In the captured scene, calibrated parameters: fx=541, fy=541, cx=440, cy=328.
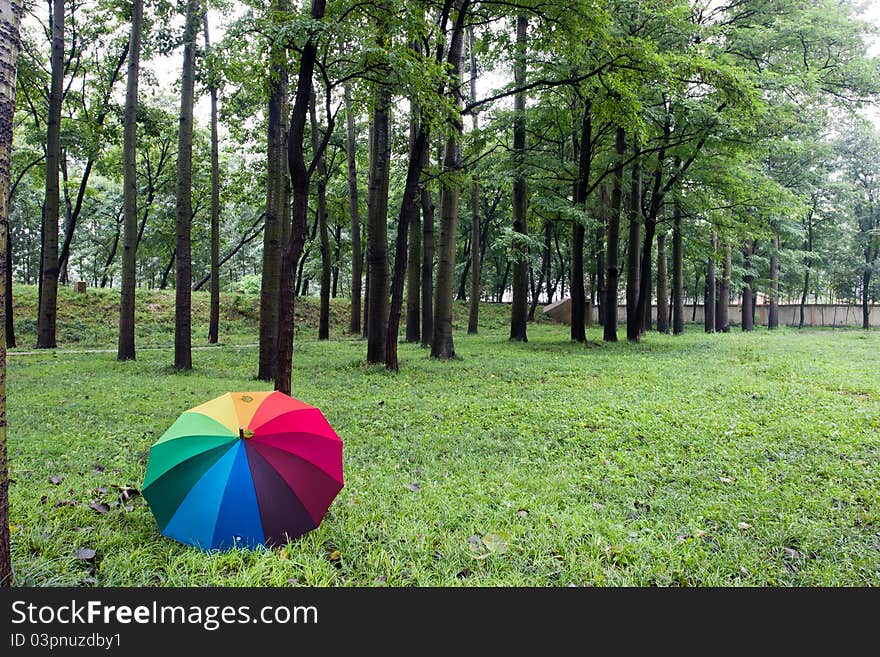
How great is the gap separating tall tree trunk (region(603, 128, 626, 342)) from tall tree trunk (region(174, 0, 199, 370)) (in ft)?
33.8

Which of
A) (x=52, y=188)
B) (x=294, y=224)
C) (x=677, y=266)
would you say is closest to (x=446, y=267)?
(x=294, y=224)

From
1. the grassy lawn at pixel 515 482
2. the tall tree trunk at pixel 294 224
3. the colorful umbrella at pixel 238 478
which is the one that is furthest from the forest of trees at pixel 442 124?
the colorful umbrella at pixel 238 478

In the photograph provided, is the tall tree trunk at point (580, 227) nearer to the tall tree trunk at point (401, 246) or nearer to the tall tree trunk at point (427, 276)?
the tall tree trunk at point (427, 276)

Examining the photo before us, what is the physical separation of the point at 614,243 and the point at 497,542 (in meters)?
13.4

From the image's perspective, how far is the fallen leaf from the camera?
3111 mm

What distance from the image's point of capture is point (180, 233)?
10430 mm

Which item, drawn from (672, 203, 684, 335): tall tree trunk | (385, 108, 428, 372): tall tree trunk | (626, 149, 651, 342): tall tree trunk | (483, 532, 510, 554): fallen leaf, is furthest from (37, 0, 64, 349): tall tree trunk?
(672, 203, 684, 335): tall tree trunk

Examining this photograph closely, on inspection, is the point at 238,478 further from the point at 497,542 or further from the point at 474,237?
the point at 474,237

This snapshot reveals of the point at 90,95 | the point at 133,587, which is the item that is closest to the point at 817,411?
the point at 133,587

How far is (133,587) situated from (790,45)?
1804cm

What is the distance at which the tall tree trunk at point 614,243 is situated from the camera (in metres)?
15.1

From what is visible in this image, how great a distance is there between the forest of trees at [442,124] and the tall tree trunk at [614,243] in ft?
0.23

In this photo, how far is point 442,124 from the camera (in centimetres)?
846

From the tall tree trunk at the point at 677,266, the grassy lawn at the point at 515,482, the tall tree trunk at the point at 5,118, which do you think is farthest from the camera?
the tall tree trunk at the point at 677,266
